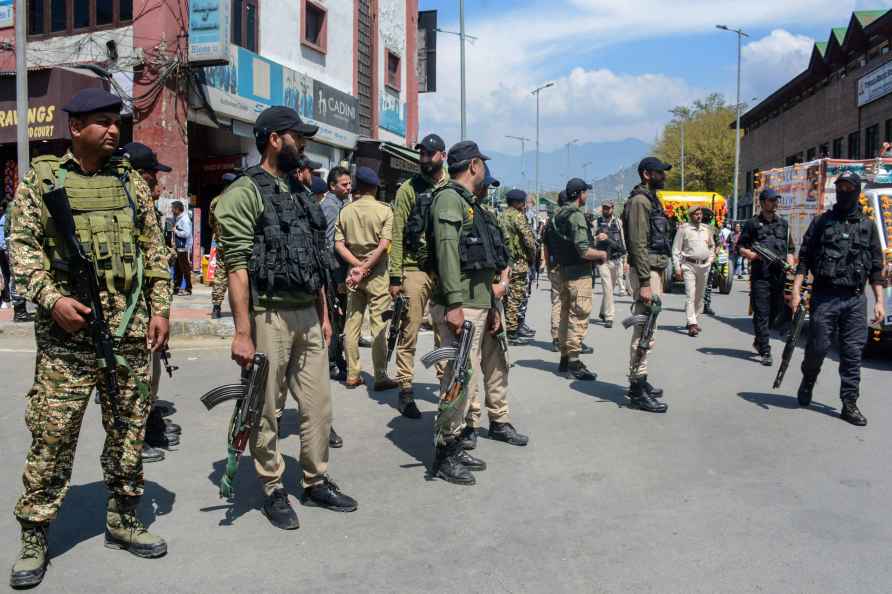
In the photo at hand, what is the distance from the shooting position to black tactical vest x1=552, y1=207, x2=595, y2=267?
8055 mm

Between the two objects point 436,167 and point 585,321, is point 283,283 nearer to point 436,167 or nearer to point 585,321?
point 436,167

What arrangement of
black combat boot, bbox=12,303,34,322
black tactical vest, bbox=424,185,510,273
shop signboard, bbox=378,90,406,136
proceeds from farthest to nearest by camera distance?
shop signboard, bbox=378,90,406,136 < black combat boot, bbox=12,303,34,322 < black tactical vest, bbox=424,185,510,273

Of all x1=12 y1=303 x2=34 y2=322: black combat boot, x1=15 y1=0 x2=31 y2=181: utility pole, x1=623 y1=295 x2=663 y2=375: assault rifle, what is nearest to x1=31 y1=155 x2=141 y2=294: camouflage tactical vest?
x1=623 y1=295 x2=663 y2=375: assault rifle

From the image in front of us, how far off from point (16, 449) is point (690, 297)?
866 cm

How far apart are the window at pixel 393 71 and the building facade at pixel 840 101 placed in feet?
35.4

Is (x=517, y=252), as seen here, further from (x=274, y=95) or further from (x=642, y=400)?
(x=274, y=95)

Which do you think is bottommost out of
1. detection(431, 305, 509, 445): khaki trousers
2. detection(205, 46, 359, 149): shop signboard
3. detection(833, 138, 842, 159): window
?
detection(431, 305, 509, 445): khaki trousers

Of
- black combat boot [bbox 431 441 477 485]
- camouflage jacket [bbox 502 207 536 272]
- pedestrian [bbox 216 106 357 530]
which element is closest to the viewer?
pedestrian [bbox 216 106 357 530]

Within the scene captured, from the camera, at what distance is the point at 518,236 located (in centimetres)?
1002

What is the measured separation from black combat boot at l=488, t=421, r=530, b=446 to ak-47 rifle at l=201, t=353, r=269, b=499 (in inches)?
83.0

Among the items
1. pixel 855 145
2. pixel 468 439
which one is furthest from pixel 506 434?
pixel 855 145

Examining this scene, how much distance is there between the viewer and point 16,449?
17.3 ft

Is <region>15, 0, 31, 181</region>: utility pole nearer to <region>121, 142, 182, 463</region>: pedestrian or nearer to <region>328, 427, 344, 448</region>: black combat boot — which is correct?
<region>121, 142, 182, 463</region>: pedestrian

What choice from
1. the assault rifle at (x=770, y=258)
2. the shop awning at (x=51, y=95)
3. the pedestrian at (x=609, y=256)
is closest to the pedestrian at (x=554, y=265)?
the pedestrian at (x=609, y=256)
